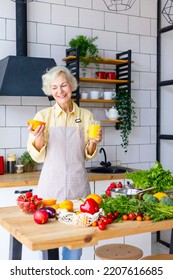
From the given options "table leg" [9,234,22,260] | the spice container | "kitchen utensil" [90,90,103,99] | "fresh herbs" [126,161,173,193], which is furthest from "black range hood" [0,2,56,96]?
"table leg" [9,234,22,260]

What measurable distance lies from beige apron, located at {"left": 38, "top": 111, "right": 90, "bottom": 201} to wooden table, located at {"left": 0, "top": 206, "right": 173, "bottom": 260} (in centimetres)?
76

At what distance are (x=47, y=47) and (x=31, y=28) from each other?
24cm

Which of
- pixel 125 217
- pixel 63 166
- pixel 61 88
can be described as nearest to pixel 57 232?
pixel 125 217

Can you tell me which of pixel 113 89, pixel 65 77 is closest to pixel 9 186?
pixel 65 77

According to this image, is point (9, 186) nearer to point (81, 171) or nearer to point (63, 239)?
point (81, 171)

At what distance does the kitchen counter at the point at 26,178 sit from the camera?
3.26 m

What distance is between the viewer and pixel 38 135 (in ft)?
8.15

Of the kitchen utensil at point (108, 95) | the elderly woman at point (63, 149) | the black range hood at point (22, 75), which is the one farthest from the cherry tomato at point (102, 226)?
the kitchen utensil at point (108, 95)

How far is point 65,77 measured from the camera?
9.08 feet

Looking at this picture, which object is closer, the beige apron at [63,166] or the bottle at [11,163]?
the beige apron at [63,166]

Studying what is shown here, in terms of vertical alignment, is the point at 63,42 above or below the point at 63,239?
above

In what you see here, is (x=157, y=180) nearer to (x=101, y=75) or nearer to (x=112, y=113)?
(x=112, y=113)

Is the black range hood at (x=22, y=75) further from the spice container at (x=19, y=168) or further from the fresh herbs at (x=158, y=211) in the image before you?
the fresh herbs at (x=158, y=211)

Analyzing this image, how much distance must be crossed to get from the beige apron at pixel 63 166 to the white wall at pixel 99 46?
3.72 ft
